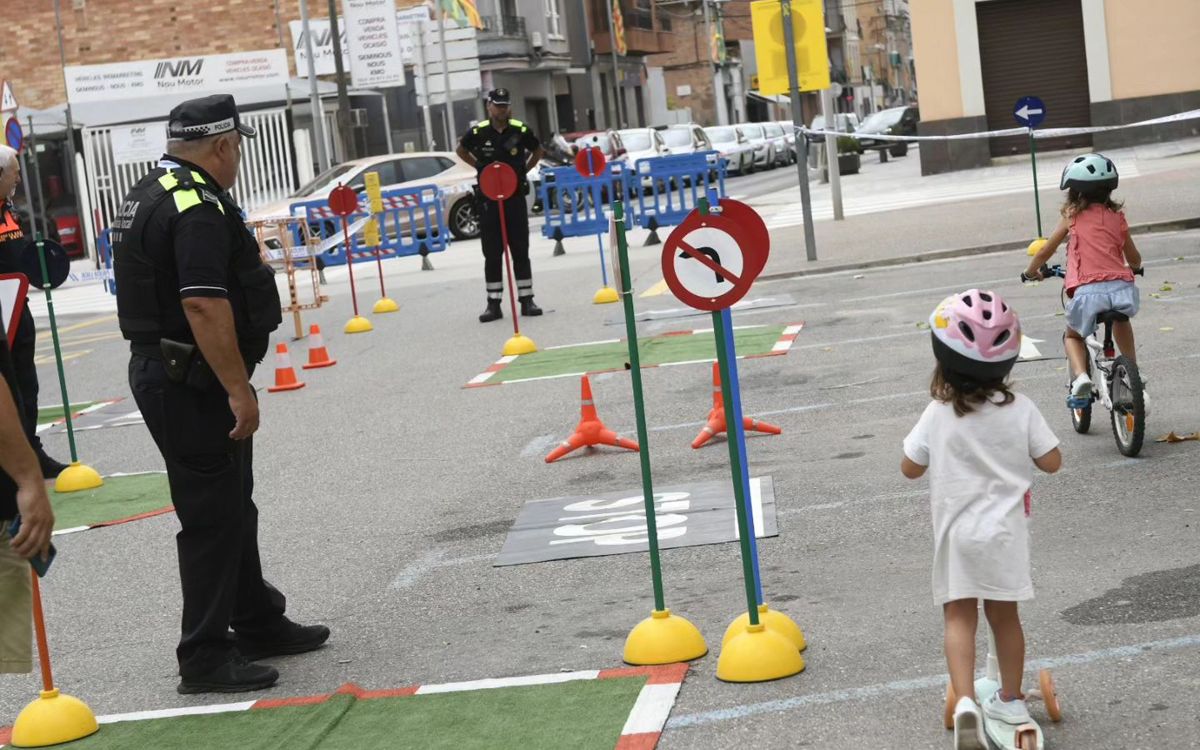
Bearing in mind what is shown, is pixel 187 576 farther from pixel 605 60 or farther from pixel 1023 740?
pixel 605 60

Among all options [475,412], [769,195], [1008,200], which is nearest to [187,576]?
[475,412]

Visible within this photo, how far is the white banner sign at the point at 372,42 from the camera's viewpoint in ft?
121

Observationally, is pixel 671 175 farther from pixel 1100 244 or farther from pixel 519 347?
pixel 1100 244

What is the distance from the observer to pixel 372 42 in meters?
37.1

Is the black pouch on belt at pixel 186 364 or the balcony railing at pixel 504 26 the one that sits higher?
the balcony railing at pixel 504 26

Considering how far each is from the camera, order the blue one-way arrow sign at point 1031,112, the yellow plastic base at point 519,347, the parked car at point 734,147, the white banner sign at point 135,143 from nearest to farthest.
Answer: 1. the yellow plastic base at point 519,347
2. the blue one-way arrow sign at point 1031,112
3. the white banner sign at point 135,143
4. the parked car at point 734,147

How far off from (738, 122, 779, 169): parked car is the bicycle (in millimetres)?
44464

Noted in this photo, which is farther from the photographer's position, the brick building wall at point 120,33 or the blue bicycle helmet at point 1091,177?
the brick building wall at point 120,33

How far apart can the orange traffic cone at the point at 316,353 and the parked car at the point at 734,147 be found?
1419 inches

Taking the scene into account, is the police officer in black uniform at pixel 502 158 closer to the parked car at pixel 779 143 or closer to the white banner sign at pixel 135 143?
the white banner sign at pixel 135 143

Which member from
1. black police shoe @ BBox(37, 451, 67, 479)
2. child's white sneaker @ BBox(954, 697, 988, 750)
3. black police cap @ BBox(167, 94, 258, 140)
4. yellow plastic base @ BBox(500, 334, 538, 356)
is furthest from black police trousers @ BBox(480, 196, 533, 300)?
child's white sneaker @ BBox(954, 697, 988, 750)

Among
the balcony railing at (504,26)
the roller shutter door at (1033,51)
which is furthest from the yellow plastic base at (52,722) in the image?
the balcony railing at (504,26)

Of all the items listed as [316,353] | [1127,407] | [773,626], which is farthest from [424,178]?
[773,626]

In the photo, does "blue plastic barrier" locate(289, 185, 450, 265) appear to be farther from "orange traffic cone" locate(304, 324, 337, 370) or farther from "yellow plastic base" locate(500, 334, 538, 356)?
"yellow plastic base" locate(500, 334, 538, 356)
